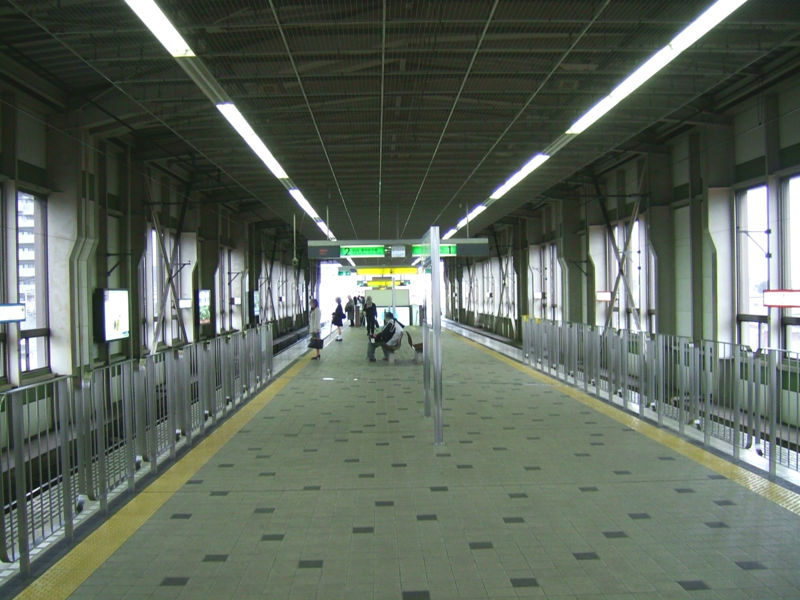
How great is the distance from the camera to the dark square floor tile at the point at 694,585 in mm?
3203

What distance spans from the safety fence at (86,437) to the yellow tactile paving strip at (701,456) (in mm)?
4743

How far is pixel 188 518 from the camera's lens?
14.3 feet

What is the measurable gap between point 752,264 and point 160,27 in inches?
359

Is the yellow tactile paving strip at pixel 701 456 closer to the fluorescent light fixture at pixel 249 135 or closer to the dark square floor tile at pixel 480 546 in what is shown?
the dark square floor tile at pixel 480 546

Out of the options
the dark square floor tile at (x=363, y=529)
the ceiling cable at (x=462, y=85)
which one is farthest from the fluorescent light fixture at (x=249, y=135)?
the dark square floor tile at (x=363, y=529)

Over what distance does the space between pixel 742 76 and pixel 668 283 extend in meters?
4.32

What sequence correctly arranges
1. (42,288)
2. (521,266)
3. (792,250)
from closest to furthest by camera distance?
(792,250) < (42,288) < (521,266)

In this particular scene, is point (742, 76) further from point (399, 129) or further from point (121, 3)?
point (121, 3)

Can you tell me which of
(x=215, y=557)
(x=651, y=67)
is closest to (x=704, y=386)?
(x=651, y=67)

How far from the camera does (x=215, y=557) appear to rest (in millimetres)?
3686

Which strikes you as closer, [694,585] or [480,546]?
[694,585]

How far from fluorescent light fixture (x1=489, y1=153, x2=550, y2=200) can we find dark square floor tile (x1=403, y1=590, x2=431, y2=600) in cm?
809

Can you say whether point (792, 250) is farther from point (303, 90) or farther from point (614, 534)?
point (303, 90)

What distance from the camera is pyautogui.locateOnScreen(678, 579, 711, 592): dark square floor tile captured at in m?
3.20
